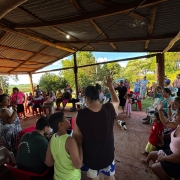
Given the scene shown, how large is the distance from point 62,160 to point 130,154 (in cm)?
222

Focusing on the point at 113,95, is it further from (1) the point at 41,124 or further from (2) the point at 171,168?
(2) the point at 171,168

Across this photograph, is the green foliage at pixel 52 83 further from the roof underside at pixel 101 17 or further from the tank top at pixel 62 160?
the tank top at pixel 62 160

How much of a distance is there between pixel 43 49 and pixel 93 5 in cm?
502

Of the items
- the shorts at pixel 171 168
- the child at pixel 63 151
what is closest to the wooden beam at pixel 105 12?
the child at pixel 63 151

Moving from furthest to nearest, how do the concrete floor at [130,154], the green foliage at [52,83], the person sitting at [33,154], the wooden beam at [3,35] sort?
the green foliage at [52,83]
the wooden beam at [3,35]
the concrete floor at [130,154]
the person sitting at [33,154]

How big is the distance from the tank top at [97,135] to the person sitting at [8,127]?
1781 mm

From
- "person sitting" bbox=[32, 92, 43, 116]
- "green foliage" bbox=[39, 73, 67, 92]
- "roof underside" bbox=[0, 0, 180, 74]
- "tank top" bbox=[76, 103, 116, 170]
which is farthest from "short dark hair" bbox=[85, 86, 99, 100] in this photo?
"green foliage" bbox=[39, 73, 67, 92]

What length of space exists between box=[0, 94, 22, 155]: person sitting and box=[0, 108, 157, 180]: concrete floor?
60 cm

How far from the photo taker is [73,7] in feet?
8.82

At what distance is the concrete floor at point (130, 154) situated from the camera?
241cm

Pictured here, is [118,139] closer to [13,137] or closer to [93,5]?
[13,137]

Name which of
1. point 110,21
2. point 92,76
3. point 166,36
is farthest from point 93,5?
point 92,76

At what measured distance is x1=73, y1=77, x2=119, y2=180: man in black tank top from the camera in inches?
53.4

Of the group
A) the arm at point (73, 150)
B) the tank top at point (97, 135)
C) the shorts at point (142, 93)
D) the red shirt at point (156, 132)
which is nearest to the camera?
the arm at point (73, 150)
